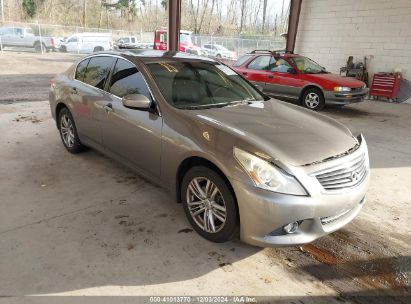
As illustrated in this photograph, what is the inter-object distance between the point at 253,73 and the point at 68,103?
20.6 feet

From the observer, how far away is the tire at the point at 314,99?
862 centimetres

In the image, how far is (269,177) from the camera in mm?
2363

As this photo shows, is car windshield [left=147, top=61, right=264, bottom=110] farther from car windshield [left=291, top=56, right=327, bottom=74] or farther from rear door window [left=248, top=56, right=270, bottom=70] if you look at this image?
rear door window [left=248, top=56, right=270, bottom=70]

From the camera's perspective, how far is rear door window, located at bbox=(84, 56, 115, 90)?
157 inches

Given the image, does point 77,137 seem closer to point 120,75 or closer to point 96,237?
point 120,75

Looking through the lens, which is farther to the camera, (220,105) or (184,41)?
(184,41)

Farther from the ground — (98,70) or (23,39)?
(98,70)

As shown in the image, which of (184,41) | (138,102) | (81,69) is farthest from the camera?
(184,41)

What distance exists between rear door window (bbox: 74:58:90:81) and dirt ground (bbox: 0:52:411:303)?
3.77ft

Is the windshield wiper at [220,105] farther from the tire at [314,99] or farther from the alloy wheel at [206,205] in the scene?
the tire at [314,99]

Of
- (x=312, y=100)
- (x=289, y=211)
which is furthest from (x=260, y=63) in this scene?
(x=289, y=211)

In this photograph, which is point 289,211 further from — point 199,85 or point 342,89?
point 342,89

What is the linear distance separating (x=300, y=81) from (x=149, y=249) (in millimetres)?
7247

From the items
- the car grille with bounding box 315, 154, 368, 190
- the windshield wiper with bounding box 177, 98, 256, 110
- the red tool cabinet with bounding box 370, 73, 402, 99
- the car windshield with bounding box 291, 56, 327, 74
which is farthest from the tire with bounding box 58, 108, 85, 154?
the red tool cabinet with bounding box 370, 73, 402, 99
